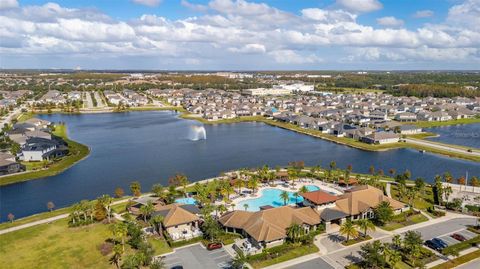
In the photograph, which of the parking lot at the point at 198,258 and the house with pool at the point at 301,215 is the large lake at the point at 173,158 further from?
the parking lot at the point at 198,258

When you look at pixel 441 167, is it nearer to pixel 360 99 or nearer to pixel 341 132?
pixel 341 132

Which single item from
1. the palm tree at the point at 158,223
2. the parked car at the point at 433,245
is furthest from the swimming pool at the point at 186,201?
the parked car at the point at 433,245

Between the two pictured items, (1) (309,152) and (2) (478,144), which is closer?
(1) (309,152)

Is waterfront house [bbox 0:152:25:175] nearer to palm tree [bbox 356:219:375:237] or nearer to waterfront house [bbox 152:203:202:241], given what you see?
waterfront house [bbox 152:203:202:241]

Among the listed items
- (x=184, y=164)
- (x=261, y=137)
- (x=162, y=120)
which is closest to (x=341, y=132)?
(x=261, y=137)

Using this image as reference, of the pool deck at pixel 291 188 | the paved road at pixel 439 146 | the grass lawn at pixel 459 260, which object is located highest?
the paved road at pixel 439 146

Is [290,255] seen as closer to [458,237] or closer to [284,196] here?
[284,196]

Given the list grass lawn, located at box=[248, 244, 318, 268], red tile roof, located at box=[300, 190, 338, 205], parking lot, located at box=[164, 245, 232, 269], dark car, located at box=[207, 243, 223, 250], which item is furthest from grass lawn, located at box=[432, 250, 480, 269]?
dark car, located at box=[207, 243, 223, 250]
